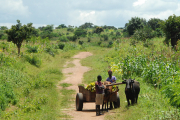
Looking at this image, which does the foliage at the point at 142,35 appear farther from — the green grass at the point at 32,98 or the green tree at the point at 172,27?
the green grass at the point at 32,98

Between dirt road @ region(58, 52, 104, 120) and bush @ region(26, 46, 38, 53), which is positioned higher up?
bush @ region(26, 46, 38, 53)

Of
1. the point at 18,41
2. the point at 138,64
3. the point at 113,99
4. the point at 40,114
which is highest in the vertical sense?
the point at 18,41

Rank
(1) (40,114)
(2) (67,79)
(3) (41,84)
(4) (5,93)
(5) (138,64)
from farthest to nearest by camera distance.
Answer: (2) (67,79)
(5) (138,64)
(3) (41,84)
(4) (5,93)
(1) (40,114)

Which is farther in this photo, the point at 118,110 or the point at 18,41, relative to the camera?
the point at 18,41

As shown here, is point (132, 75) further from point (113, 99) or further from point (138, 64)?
point (113, 99)

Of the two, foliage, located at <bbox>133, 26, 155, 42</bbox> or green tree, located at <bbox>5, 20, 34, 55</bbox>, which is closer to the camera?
green tree, located at <bbox>5, 20, 34, 55</bbox>

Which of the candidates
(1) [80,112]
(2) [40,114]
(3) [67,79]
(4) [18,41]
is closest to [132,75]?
(3) [67,79]

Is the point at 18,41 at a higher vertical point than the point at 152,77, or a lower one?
higher

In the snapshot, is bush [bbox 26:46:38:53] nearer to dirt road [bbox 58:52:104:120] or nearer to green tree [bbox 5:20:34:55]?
green tree [bbox 5:20:34:55]

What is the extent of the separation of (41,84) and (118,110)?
6936 millimetres

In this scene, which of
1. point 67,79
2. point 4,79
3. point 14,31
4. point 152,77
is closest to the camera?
point 4,79

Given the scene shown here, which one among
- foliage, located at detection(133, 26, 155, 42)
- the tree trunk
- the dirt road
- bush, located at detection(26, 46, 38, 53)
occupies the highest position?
foliage, located at detection(133, 26, 155, 42)

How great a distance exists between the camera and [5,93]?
11.2m

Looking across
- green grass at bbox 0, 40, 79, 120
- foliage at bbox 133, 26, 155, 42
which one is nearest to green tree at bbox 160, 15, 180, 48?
foliage at bbox 133, 26, 155, 42
